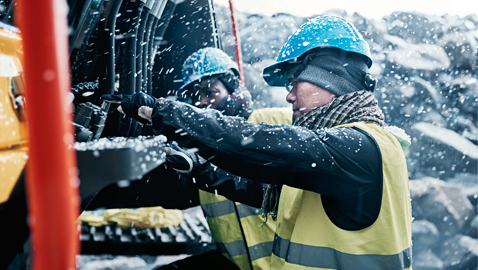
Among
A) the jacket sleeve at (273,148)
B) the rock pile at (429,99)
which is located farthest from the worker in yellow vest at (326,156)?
the rock pile at (429,99)

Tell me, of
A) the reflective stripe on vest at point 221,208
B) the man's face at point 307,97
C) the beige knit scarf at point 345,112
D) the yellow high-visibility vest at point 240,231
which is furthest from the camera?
the reflective stripe on vest at point 221,208

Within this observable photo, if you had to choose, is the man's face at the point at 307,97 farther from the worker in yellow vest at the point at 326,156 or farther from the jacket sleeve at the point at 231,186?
the jacket sleeve at the point at 231,186

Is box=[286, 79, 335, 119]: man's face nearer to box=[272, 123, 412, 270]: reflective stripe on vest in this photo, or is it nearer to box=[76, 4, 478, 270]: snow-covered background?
box=[272, 123, 412, 270]: reflective stripe on vest

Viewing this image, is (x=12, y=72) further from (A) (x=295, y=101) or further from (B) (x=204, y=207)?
(B) (x=204, y=207)

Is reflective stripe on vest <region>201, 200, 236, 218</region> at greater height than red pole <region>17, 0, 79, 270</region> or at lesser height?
lesser

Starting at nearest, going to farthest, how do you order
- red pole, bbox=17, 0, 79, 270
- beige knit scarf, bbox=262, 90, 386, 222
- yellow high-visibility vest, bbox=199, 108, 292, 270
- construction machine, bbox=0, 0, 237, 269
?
red pole, bbox=17, 0, 79, 270, construction machine, bbox=0, 0, 237, 269, beige knit scarf, bbox=262, 90, 386, 222, yellow high-visibility vest, bbox=199, 108, 292, 270

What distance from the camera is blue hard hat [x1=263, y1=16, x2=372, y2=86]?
1962mm

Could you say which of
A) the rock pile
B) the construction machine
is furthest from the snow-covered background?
the construction machine

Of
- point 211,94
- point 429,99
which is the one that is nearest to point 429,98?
point 429,99

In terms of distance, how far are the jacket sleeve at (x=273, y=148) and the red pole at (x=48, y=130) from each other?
80 cm

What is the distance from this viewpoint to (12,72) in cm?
103

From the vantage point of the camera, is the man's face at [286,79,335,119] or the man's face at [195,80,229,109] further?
the man's face at [195,80,229,109]

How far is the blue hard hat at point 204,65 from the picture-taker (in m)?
3.19

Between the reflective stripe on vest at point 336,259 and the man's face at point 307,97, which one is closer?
the reflective stripe on vest at point 336,259
